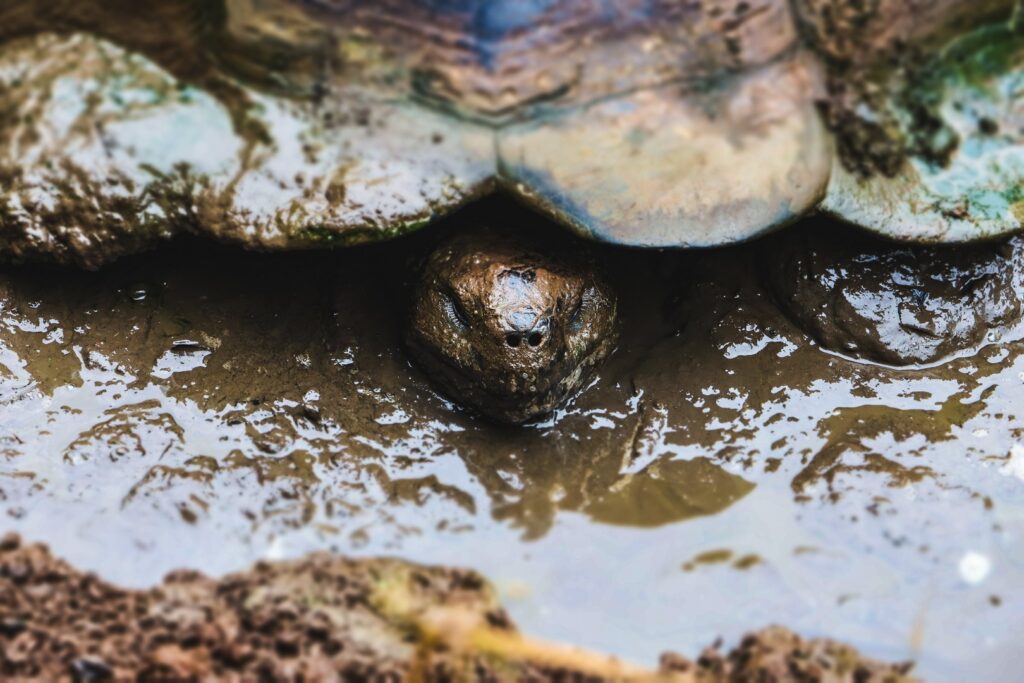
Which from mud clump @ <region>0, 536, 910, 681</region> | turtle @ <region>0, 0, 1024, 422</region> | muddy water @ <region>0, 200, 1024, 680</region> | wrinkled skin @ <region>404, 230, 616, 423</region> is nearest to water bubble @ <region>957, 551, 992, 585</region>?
muddy water @ <region>0, 200, 1024, 680</region>

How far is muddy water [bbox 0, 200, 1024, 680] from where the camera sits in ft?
7.39

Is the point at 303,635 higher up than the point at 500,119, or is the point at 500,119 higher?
the point at 500,119

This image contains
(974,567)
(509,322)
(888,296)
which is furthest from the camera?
(888,296)

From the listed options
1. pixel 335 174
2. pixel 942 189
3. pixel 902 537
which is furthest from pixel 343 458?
pixel 942 189

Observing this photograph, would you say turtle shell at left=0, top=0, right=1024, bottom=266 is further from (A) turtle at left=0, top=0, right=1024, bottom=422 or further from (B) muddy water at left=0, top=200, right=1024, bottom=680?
(B) muddy water at left=0, top=200, right=1024, bottom=680

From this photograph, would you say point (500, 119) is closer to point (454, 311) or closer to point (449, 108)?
point (449, 108)

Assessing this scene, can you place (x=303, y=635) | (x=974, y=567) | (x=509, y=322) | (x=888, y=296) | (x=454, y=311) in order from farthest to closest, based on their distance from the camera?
(x=888, y=296) < (x=454, y=311) < (x=509, y=322) < (x=974, y=567) < (x=303, y=635)

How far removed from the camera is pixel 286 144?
2.42 metres

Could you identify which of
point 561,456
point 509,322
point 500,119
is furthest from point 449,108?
point 561,456

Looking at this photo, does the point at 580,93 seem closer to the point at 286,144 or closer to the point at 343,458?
the point at 286,144

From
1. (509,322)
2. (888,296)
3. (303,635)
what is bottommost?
(303,635)

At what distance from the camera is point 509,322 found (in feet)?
8.32

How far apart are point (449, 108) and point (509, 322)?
1.78ft

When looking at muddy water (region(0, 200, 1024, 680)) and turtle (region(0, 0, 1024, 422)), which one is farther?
turtle (region(0, 0, 1024, 422))
